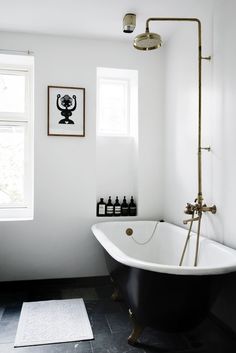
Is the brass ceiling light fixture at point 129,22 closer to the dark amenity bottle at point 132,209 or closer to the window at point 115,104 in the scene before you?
the window at point 115,104

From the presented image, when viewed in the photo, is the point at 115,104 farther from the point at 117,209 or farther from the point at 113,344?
the point at 113,344

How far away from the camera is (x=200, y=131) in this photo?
258cm

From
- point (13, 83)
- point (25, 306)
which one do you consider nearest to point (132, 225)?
point (25, 306)

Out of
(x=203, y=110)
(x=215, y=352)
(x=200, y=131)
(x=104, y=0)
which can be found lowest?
(x=215, y=352)

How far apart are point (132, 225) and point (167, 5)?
1.98 m

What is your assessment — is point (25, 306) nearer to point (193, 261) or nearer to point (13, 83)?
point (193, 261)

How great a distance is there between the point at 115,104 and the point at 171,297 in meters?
2.51

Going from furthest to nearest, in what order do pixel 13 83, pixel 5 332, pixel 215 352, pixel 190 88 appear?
1. pixel 13 83
2. pixel 190 88
3. pixel 5 332
4. pixel 215 352

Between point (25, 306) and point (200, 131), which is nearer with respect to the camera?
point (200, 131)

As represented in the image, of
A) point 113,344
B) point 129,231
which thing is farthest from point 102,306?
point 129,231

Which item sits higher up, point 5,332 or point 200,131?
point 200,131

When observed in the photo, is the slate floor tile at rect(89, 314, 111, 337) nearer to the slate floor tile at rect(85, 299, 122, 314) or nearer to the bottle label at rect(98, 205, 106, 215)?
the slate floor tile at rect(85, 299, 122, 314)

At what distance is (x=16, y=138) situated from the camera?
11.7ft

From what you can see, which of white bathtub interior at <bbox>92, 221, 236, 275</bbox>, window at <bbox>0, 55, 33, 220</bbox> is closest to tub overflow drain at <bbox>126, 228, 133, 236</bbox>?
white bathtub interior at <bbox>92, 221, 236, 275</bbox>
